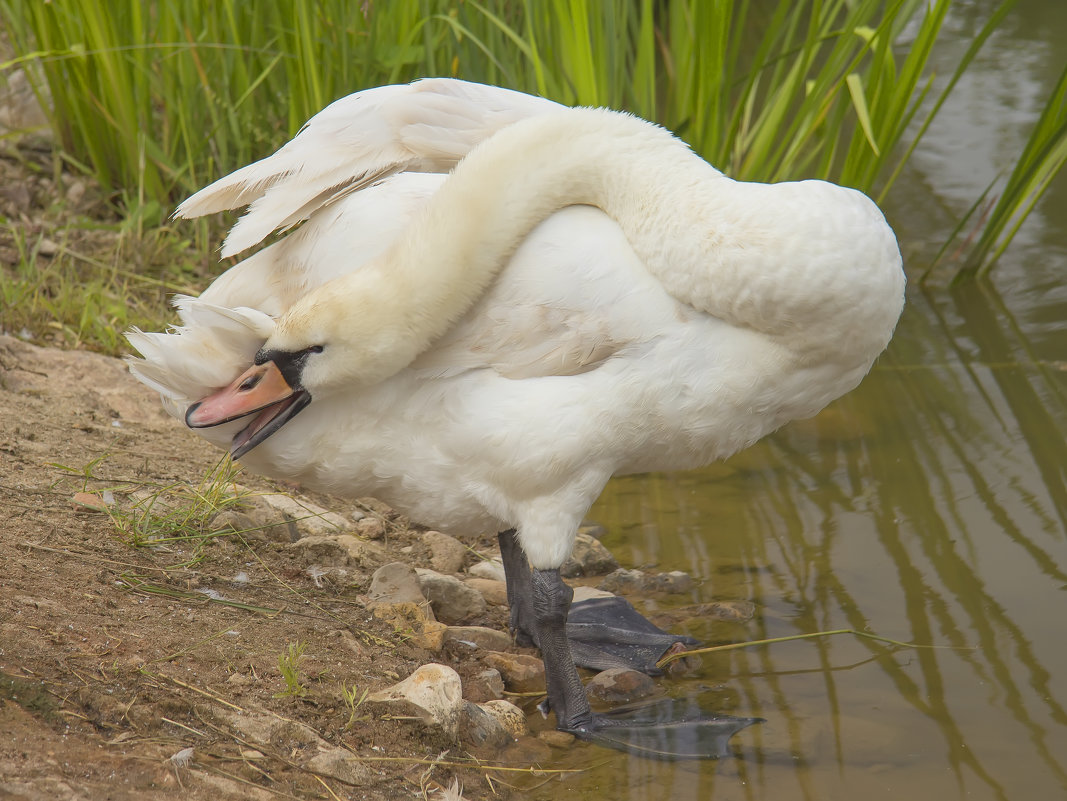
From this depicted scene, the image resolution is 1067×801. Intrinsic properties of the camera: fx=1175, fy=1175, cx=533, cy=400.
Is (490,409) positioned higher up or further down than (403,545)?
higher up

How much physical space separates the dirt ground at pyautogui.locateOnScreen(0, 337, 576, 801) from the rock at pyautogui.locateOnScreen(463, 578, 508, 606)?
53mm

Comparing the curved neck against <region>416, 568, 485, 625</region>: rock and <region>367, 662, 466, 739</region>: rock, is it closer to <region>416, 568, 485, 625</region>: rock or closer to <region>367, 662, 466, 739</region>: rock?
<region>367, 662, 466, 739</region>: rock

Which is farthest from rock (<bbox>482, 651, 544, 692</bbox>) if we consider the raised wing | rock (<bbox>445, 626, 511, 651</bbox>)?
the raised wing

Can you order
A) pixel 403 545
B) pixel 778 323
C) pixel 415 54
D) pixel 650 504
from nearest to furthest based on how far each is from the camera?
pixel 778 323
pixel 403 545
pixel 650 504
pixel 415 54

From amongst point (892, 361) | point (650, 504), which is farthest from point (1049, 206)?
point (650, 504)

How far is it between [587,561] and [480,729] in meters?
1.24

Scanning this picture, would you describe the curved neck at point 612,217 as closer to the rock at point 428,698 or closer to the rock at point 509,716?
the rock at point 428,698

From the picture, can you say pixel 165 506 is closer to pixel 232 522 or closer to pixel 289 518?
pixel 232 522

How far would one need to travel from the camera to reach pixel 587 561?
13.5ft

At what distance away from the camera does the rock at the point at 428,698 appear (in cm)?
282

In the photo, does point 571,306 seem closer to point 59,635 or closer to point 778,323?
point 778,323

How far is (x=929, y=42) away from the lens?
460 cm

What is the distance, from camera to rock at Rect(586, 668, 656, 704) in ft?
11.2

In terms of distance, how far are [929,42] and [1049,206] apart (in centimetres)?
231
